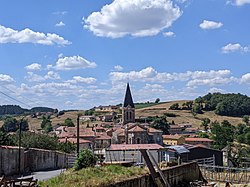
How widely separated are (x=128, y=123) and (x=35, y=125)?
67825 millimetres

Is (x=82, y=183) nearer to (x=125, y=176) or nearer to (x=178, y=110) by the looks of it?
(x=125, y=176)

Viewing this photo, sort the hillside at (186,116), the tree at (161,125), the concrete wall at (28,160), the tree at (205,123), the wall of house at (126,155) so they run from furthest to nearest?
the hillside at (186,116)
the tree at (205,123)
the tree at (161,125)
the wall of house at (126,155)
the concrete wall at (28,160)

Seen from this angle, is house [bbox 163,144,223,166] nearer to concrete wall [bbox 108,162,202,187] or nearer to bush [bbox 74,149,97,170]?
concrete wall [bbox 108,162,202,187]

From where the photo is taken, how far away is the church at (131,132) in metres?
90.6

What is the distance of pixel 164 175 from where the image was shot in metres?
21.6

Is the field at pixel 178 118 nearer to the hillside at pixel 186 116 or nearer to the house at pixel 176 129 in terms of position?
the hillside at pixel 186 116

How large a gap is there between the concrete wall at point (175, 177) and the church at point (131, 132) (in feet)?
201

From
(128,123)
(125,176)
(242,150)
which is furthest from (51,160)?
(128,123)

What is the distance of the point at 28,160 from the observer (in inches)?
1432

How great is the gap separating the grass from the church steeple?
270 feet

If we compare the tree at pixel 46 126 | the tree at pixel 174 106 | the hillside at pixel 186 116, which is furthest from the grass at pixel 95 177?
the tree at pixel 174 106

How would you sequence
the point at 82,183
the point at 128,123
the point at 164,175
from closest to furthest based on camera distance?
the point at 82,183 → the point at 164,175 → the point at 128,123

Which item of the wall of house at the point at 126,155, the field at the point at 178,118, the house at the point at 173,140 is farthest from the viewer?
the field at the point at 178,118

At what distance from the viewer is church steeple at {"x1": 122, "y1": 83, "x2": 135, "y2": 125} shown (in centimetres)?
10256
